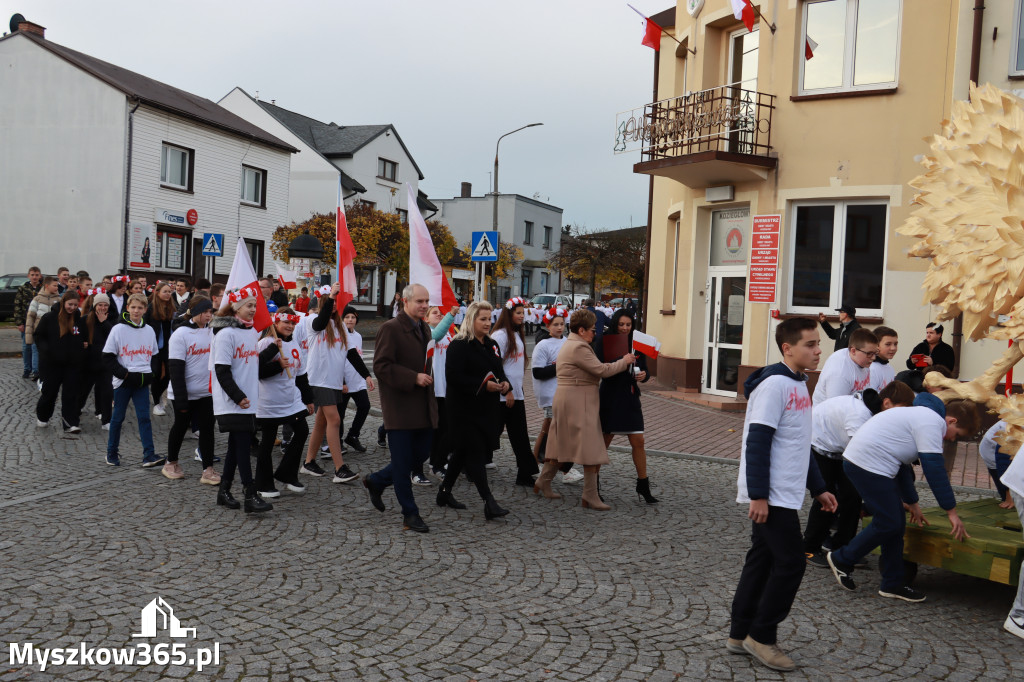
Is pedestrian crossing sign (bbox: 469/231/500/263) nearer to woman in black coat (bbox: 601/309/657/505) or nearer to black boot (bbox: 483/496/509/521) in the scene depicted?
woman in black coat (bbox: 601/309/657/505)

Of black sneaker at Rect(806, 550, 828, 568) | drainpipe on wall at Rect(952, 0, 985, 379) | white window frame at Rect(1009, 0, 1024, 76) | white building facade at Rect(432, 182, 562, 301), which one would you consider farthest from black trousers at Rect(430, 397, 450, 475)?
white building facade at Rect(432, 182, 562, 301)

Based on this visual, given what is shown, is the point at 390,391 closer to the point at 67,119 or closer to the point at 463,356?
the point at 463,356

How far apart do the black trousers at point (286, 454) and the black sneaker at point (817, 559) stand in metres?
4.24

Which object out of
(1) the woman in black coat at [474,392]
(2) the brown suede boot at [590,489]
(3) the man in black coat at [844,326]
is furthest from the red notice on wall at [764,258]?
(1) the woman in black coat at [474,392]

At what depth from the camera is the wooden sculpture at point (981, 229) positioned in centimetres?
611

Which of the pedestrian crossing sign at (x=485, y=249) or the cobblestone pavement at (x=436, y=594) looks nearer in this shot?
the cobblestone pavement at (x=436, y=594)

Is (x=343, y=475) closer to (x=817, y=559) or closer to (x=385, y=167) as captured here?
(x=817, y=559)

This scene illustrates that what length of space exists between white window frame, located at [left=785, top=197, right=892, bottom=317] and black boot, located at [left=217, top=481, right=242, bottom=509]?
994 centimetres

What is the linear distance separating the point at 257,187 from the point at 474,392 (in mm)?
30155

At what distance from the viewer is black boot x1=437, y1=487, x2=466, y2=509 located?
7648mm

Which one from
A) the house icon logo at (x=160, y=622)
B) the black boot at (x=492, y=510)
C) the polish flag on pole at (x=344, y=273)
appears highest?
the polish flag on pole at (x=344, y=273)

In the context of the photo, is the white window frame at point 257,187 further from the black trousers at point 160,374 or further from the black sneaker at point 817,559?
the black sneaker at point 817,559

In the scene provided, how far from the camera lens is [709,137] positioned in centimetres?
1473

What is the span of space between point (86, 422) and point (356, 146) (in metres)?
34.4
